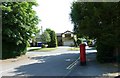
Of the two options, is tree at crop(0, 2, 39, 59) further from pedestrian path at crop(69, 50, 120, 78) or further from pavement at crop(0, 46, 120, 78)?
pedestrian path at crop(69, 50, 120, 78)

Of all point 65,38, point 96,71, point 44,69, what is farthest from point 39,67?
point 65,38

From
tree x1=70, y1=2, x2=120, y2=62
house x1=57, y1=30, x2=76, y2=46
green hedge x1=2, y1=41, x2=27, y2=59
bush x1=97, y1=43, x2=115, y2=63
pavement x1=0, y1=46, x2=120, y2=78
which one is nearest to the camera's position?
tree x1=70, y1=2, x2=120, y2=62

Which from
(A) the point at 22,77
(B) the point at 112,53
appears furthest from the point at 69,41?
(A) the point at 22,77

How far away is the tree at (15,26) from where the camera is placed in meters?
31.4

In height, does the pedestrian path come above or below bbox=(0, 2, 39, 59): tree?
below

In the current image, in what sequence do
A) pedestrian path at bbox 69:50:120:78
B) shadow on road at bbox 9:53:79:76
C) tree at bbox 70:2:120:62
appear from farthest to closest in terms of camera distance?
shadow on road at bbox 9:53:79:76, pedestrian path at bbox 69:50:120:78, tree at bbox 70:2:120:62

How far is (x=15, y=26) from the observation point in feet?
107

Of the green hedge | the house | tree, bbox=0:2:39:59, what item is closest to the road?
the green hedge

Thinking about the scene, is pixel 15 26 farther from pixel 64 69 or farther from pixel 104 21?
pixel 104 21

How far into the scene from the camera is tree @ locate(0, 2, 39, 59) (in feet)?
103

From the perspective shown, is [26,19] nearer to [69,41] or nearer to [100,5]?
[100,5]

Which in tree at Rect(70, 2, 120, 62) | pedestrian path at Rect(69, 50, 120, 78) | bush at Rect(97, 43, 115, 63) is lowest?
pedestrian path at Rect(69, 50, 120, 78)

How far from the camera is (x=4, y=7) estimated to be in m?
30.5

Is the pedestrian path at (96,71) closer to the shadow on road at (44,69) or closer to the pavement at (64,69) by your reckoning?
the pavement at (64,69)
